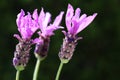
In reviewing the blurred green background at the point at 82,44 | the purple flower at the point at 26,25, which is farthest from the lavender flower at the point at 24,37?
the blurred green background at the point at 82,44

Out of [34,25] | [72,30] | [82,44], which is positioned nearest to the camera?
[34,25]

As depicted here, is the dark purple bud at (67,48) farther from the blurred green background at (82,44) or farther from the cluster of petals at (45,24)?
the blurred green background at (82,44)

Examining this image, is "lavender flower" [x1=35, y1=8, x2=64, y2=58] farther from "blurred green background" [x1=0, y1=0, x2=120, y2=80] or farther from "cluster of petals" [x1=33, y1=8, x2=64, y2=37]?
"blurred green background" [x1=0, y1=0, x2=120, y2=80]

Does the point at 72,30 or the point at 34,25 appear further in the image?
the point at 72,30

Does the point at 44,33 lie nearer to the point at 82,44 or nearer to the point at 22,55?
the point at 22,55

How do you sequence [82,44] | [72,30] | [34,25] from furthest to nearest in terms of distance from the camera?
[82,44] < [72,30] < [34,25]

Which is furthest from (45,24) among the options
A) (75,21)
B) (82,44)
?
(82,44)
